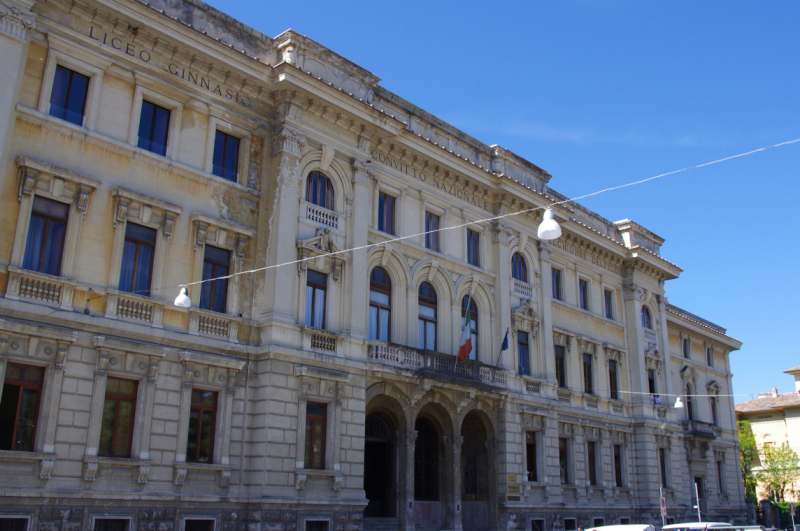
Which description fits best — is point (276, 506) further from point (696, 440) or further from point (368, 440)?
point (696, 440)

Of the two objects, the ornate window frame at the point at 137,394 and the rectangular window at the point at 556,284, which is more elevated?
the rectangular window at the point at 556,284

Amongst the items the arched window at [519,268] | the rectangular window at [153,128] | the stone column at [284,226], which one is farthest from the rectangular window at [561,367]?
the rectangular window at [153,128]

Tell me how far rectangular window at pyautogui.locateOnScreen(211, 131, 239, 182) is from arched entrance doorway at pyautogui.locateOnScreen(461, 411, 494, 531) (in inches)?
573

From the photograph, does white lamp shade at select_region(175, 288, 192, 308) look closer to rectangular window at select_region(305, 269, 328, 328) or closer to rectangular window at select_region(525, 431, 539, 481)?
rectangular window at select_region(305, 269, 328, 328)

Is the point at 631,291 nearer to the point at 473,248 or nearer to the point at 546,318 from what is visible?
the point at 546,318

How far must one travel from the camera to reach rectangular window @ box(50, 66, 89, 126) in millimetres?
20500

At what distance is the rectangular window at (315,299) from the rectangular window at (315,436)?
2.83 meters

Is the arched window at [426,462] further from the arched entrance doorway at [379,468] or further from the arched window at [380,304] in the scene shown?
the arched window at [380,304]

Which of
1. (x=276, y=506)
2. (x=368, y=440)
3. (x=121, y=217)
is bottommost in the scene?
(x=276, y=506)

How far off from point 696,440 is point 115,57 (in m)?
39.3

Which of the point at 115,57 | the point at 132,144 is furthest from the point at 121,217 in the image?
the point at 115,57

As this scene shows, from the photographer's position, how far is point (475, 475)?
3166 centimetres

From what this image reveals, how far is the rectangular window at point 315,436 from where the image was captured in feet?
78.1

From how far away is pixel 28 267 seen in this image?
1923cm
